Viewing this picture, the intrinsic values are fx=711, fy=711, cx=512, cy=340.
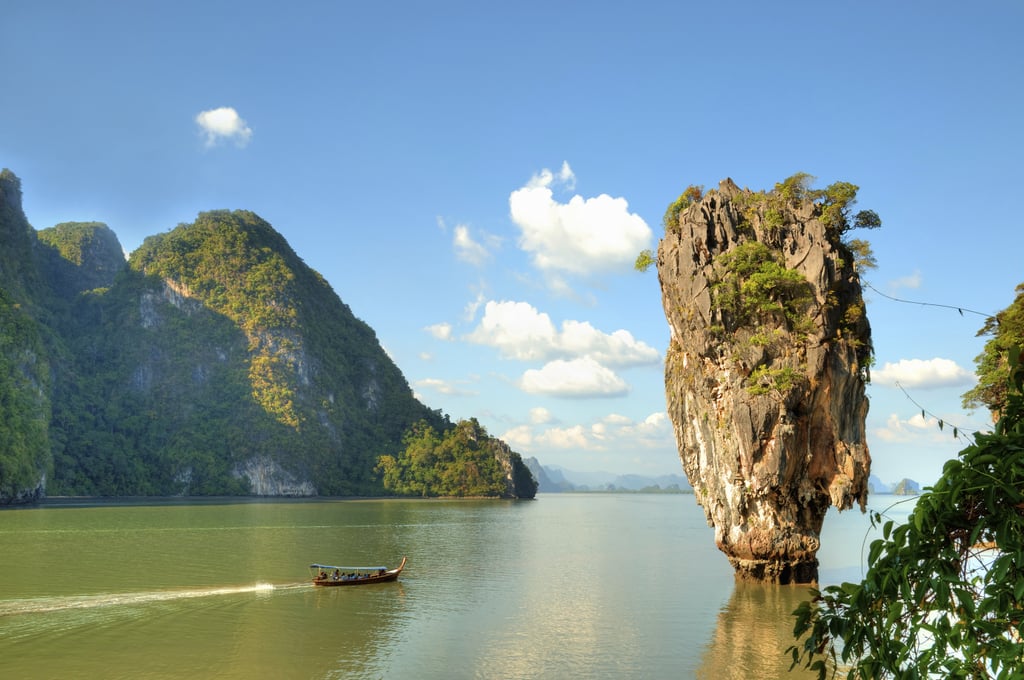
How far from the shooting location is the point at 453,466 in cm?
12538

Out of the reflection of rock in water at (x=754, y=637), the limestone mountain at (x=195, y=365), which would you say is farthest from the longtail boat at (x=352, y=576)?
the limestone mountain at (x=195, y=365)

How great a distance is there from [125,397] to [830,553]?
115 m

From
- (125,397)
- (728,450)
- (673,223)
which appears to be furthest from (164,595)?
(125,397)

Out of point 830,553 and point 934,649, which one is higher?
point 934,649

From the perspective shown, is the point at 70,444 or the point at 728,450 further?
the point at 70,444

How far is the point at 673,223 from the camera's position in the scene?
28.8m

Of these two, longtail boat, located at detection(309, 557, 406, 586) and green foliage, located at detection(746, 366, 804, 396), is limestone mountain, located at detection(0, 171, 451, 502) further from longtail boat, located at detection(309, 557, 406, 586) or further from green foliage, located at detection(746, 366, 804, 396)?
green foliage, located at detection(746, 366, 804, 396)

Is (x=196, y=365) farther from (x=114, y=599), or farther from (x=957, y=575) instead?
(x=957, y=575)

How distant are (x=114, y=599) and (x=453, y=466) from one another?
101844 millimetres

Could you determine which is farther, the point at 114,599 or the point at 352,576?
the point at 352,576

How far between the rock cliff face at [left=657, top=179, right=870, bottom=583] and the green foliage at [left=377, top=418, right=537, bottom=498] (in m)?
100

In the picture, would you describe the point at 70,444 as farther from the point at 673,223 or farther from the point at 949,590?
the point at 949,590

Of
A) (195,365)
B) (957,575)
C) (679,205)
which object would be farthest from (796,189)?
(195,365)

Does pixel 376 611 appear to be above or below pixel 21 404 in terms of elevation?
below
